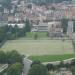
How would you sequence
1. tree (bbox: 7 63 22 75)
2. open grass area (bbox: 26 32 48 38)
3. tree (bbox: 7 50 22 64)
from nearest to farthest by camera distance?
tree (bbox: 7 63 22 75) < tree (bbox: 7 50 22 64) < open grass area (bbox: 26 32 48 38)

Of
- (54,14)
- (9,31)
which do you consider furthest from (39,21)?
(9,31)

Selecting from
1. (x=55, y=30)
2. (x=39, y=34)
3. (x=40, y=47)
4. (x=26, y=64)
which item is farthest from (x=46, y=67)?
(x=55, y=30)

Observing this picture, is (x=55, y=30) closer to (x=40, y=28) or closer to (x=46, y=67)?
(x=40, y=28)

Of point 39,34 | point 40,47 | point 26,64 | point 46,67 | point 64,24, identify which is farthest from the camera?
point 64,24

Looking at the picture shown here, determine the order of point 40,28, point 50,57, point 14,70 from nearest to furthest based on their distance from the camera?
point 14,70 → point 50,57 → point 40,28

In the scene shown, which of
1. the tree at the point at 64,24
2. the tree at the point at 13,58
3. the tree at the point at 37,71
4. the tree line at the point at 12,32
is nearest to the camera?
the tree at the point at 37,71

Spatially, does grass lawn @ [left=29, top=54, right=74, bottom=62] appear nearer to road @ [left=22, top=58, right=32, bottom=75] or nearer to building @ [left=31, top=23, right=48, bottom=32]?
road @ [left=22, top=58, right=32, bottom=75]

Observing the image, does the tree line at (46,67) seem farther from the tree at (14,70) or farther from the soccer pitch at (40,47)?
the soccer pitch at (40,47)

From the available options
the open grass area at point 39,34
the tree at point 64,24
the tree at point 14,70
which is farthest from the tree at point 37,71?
the tree at point 64,24

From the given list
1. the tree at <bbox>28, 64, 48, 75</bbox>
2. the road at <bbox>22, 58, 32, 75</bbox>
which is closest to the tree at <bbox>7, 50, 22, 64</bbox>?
the road at <bbox>22, 58, 32, 75</bbox>
